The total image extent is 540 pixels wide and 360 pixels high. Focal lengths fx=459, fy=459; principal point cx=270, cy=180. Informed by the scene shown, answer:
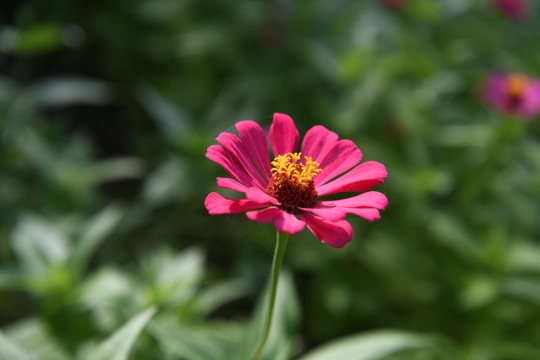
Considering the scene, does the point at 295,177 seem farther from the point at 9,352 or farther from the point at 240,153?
the point at 9,352

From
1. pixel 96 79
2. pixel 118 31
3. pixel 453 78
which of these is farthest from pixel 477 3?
pixel 96 79

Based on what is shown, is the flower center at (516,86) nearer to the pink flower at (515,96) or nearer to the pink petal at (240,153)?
the pink flower at (515,96)

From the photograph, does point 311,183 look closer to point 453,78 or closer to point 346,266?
point 346,266

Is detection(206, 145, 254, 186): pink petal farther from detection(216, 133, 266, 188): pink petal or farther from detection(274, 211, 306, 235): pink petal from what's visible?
Result: detection(274, 211, 306, 235): pink petal

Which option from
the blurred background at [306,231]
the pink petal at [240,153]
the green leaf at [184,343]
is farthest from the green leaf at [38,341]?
the pink petal at [240,153]

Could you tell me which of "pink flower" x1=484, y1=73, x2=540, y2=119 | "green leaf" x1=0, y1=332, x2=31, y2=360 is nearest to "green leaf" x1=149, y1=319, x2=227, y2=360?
"green leaf" x1=0, y1=332, x2=31, y2=360

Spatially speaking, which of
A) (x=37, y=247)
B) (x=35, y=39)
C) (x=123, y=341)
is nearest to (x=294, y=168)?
(x=123, y=341)
